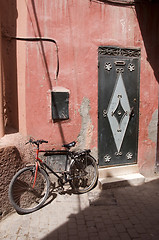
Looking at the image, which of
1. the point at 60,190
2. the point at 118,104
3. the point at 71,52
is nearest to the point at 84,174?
the point at 60,190

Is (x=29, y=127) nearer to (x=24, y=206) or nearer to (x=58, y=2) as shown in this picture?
(x=24, y=206)

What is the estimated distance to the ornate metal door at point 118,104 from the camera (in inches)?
172

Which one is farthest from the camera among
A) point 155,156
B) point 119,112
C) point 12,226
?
point 155,156

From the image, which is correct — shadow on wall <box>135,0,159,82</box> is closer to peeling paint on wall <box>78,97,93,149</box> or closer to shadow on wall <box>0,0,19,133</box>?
peeling paint on wall <box>78,97,93,149</box>

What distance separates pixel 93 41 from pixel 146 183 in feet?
11.6

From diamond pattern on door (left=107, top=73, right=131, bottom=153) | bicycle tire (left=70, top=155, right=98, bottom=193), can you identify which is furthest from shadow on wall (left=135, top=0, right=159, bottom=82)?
bicycle tire (left=70, top=155, right=98, bottom=193)

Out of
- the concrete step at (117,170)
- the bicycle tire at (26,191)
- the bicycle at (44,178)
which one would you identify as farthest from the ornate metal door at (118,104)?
the bicycle tire at (26,191)

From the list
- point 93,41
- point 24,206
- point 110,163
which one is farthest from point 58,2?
point 24,206

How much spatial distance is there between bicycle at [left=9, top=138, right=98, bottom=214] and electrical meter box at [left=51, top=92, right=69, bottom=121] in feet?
2.09

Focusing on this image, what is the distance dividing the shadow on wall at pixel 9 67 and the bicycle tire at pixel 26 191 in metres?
0.91

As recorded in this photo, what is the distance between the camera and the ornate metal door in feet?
14.3

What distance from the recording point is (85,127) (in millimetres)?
4359

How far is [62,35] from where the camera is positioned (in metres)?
4.00

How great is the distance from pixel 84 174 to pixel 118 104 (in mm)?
1771
